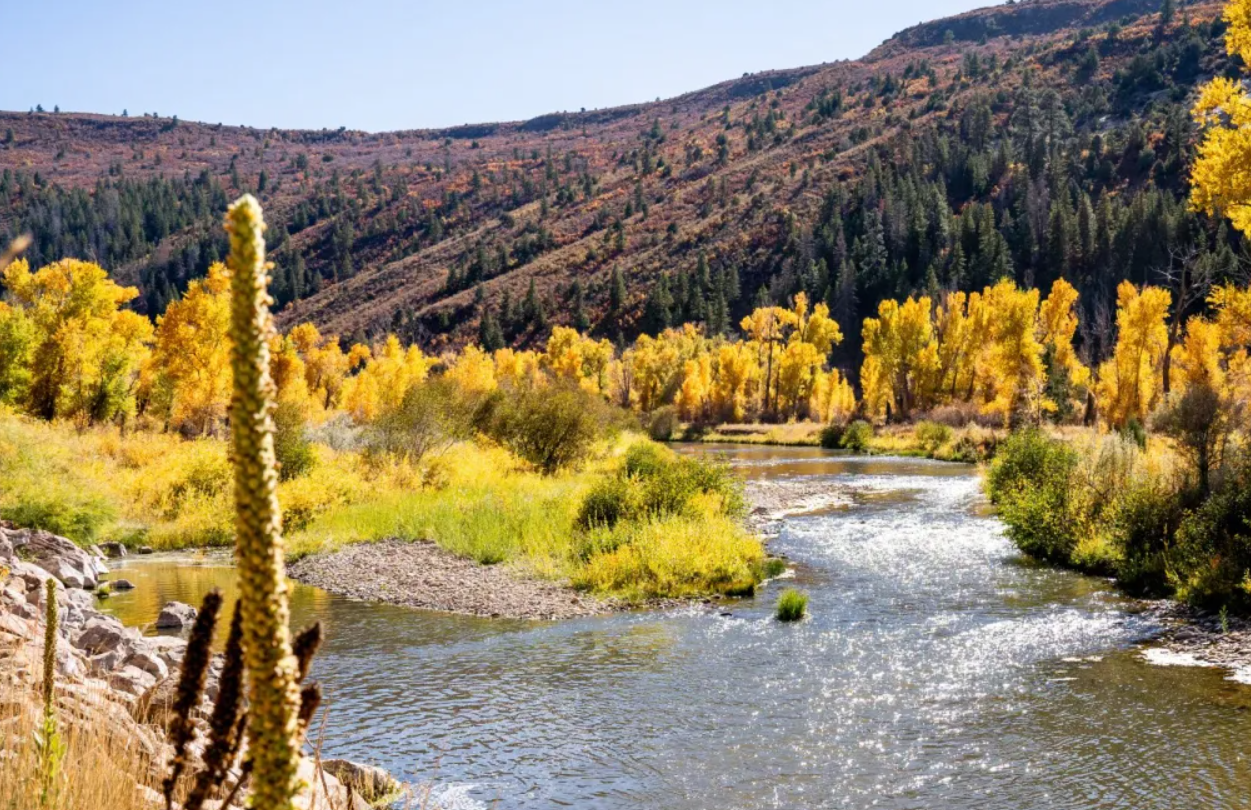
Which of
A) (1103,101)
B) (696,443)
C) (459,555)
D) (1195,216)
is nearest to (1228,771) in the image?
(459,555)

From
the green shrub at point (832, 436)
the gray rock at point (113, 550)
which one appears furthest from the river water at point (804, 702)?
the green shrub at point (832, 436)

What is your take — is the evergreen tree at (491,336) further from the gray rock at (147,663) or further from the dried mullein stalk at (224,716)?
the dried mullein stalk at (224,716)

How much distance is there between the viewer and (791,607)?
18062 millimetres

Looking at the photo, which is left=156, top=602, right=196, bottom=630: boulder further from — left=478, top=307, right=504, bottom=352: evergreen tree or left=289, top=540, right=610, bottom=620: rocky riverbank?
left=478, top=307, right=504, bottom=352: evergreen tree

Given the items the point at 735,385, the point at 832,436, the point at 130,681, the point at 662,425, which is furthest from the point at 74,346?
the point at 735,385

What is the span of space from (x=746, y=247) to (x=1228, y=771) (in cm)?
14907

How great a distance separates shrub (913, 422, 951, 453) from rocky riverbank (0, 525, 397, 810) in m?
48.6

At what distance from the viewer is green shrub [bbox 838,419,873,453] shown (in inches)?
2484

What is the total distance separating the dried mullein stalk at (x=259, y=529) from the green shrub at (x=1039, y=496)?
23857 millimetres

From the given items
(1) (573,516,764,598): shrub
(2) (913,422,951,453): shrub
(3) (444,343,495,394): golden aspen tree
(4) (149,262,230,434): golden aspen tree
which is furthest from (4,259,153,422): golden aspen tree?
(2) (913,422,951,453): shrub

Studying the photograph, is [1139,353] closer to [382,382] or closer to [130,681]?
[382,382]

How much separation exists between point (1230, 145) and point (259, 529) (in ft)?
76.2

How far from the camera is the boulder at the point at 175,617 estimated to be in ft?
Result: 55.2

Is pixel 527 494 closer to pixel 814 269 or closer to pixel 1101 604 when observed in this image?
pixel 1101 604
